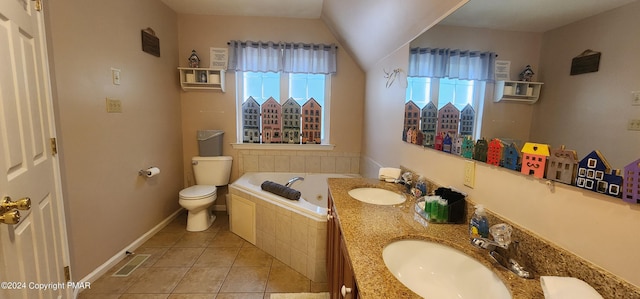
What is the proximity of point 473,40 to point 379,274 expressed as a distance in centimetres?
104

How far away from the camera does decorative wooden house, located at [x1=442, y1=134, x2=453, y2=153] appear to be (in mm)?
1335

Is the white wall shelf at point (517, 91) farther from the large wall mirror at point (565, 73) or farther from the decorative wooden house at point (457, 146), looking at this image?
the decorative wooden house at point (457, 146)

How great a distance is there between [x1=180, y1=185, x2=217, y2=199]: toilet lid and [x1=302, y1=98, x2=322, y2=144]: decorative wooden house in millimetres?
1207

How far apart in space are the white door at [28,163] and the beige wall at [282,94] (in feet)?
5.71

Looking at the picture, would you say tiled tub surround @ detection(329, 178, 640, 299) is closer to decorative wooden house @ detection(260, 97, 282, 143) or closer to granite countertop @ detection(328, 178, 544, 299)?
granite countertop @ detection(328, 178, 544, 299)

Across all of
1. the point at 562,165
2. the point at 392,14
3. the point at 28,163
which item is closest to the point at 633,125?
the point at 562,165

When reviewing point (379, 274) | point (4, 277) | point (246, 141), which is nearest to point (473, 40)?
point (379, 274)

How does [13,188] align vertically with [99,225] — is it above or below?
above

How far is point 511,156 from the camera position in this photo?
912mm

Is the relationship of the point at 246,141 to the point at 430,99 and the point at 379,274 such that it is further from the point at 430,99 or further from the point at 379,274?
the point at 379,274

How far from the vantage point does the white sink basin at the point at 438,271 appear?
0.80 meters

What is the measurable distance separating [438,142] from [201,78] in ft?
8.76

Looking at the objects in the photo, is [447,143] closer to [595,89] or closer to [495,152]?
[495,152]

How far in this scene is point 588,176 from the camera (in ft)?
2.15
